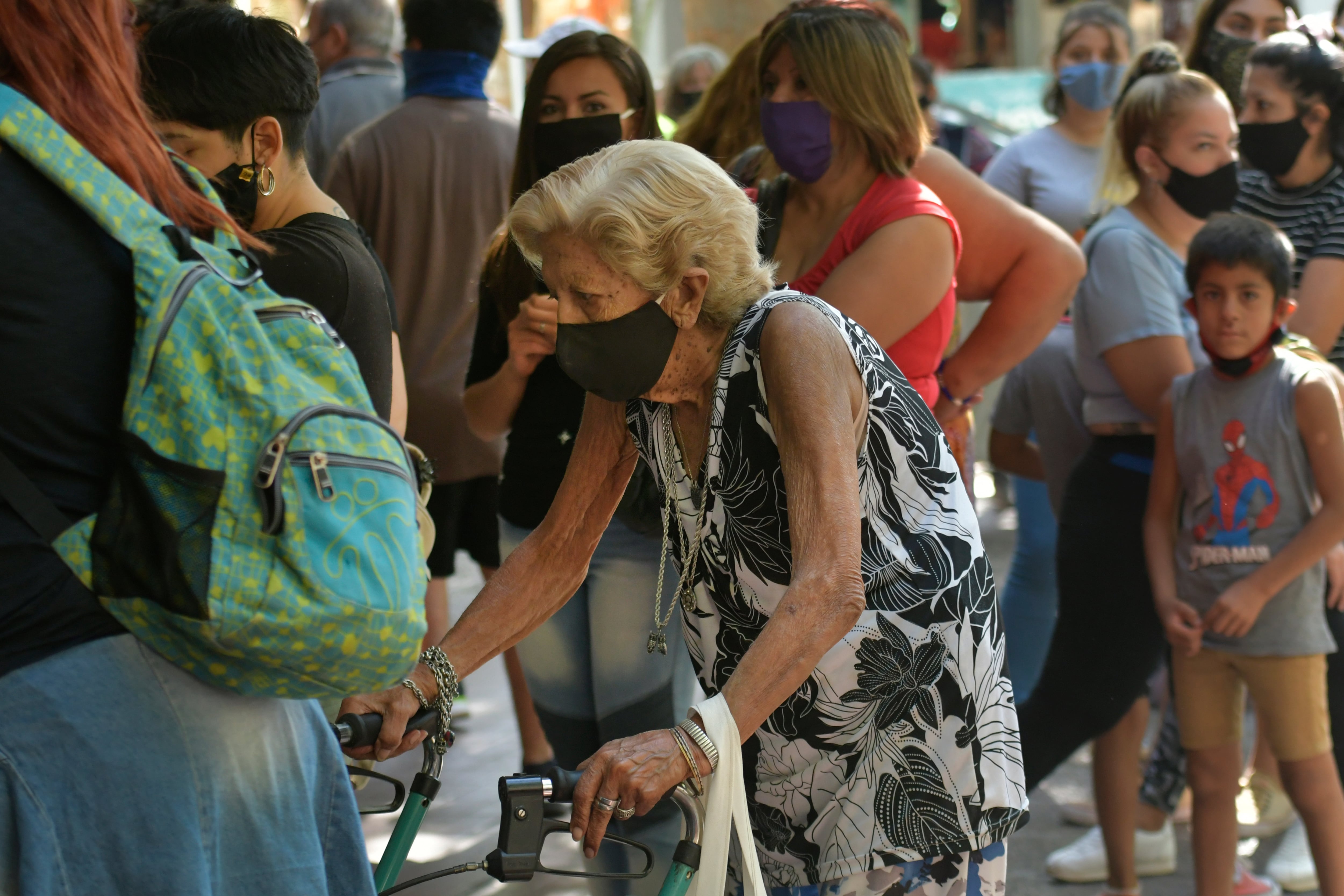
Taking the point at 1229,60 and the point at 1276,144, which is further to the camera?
the point at 1229,60

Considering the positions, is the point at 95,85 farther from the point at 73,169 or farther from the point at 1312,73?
the point at 1312,73

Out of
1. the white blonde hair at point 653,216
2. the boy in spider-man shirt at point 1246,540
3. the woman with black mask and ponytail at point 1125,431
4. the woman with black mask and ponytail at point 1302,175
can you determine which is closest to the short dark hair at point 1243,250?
the boy in spider-man shirt at point 1246,540

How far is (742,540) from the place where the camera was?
1979 mm

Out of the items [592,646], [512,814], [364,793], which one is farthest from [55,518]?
[364,793]

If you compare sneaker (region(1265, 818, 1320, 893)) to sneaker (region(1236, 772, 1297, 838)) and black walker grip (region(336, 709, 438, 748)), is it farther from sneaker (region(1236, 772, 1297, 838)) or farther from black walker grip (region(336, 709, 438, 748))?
black walker grip (region(336, 709, 438, 748))

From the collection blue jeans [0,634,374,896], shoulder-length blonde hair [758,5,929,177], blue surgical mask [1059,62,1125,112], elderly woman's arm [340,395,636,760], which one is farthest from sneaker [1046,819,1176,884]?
blue jeans [0,634,374,896]

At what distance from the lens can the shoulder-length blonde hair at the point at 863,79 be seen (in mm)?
2854

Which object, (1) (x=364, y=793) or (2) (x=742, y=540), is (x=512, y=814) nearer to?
(2) (x=742, y=540)

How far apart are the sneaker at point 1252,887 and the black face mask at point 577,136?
2.53 meters

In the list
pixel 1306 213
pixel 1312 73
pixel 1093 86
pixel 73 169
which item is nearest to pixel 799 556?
pixel 73 169

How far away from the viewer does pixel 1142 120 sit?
368cm

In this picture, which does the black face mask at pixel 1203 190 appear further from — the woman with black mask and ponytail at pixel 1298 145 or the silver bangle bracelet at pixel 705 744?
the silver bangle bracelet at pixel 705 744

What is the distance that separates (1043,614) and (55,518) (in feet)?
11.3

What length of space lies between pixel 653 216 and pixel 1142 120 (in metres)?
2.27
